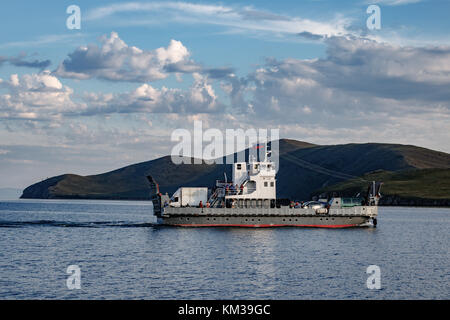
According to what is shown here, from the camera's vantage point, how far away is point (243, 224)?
94125 mm

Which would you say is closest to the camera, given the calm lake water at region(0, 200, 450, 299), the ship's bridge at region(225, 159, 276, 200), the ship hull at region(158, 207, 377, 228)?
the calm lake water at region(0, 200, 450, 299)

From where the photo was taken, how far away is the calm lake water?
1758 inches

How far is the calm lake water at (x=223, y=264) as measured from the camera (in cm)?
4466

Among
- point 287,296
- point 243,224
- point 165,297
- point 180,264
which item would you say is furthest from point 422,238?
point 165,297

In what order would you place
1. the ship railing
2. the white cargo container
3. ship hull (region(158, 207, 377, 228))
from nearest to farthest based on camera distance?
1. ship hull (region(158, 207, 377, 228))
2. the ship railing
3. the white cargo container

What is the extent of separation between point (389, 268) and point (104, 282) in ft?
91.8

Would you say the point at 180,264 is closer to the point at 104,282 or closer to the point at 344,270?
the point at 104,282

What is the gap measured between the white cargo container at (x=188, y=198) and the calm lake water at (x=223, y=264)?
6740 mm

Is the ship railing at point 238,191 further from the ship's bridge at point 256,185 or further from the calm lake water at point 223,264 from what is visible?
the calm lake water at point 223,264

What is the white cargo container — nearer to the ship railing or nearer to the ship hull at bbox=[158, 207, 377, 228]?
the ship hull at bbox=[158, 207, 377, 228]

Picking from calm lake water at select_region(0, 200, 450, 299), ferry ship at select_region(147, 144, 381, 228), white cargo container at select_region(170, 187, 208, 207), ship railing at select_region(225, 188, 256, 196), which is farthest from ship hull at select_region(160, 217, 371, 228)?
ship railing at select_region(225, 188, 256, 196)

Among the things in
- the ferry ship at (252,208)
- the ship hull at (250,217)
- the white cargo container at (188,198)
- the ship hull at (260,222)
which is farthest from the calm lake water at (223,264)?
the white cargo container at (188,198)

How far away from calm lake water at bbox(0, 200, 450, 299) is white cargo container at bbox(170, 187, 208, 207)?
6.74 metres

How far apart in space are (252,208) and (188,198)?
11.6 meters
